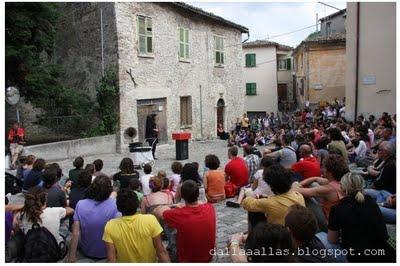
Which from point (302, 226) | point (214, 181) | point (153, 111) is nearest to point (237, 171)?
point (214, 181)

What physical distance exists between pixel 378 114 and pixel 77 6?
12.2 metres

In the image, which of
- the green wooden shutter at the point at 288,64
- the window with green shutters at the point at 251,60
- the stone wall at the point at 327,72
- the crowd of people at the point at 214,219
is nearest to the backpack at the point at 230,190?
the crowd of people at the point at 214,219

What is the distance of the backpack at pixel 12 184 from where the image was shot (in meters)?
7.49

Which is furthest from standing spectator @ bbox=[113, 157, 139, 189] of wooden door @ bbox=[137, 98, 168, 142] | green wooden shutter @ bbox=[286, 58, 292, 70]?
green wooden shutter @ bbox=[286, 58, 292, 70]

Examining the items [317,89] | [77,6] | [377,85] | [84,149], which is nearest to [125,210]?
[84,149]

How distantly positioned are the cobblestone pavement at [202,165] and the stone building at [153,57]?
1243mm

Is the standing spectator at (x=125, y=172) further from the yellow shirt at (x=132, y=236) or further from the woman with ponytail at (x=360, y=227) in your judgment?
the woman with ponytail at (x=360, y=227)

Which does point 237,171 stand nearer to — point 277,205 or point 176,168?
point 176,168

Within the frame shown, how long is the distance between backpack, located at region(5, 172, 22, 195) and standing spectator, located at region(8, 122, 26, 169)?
4.74m

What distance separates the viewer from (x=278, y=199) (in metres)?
4.51

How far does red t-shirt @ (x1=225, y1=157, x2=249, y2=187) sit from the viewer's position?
7.93 meters

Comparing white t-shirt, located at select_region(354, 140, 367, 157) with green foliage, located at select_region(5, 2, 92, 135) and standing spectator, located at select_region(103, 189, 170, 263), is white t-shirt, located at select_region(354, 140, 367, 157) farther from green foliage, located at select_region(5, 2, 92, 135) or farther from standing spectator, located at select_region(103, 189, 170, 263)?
green foliage, located at select_region(5, 2, 92, 135)

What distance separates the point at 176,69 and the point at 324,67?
14280 mm

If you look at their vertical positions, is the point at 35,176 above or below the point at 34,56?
Answer: below
